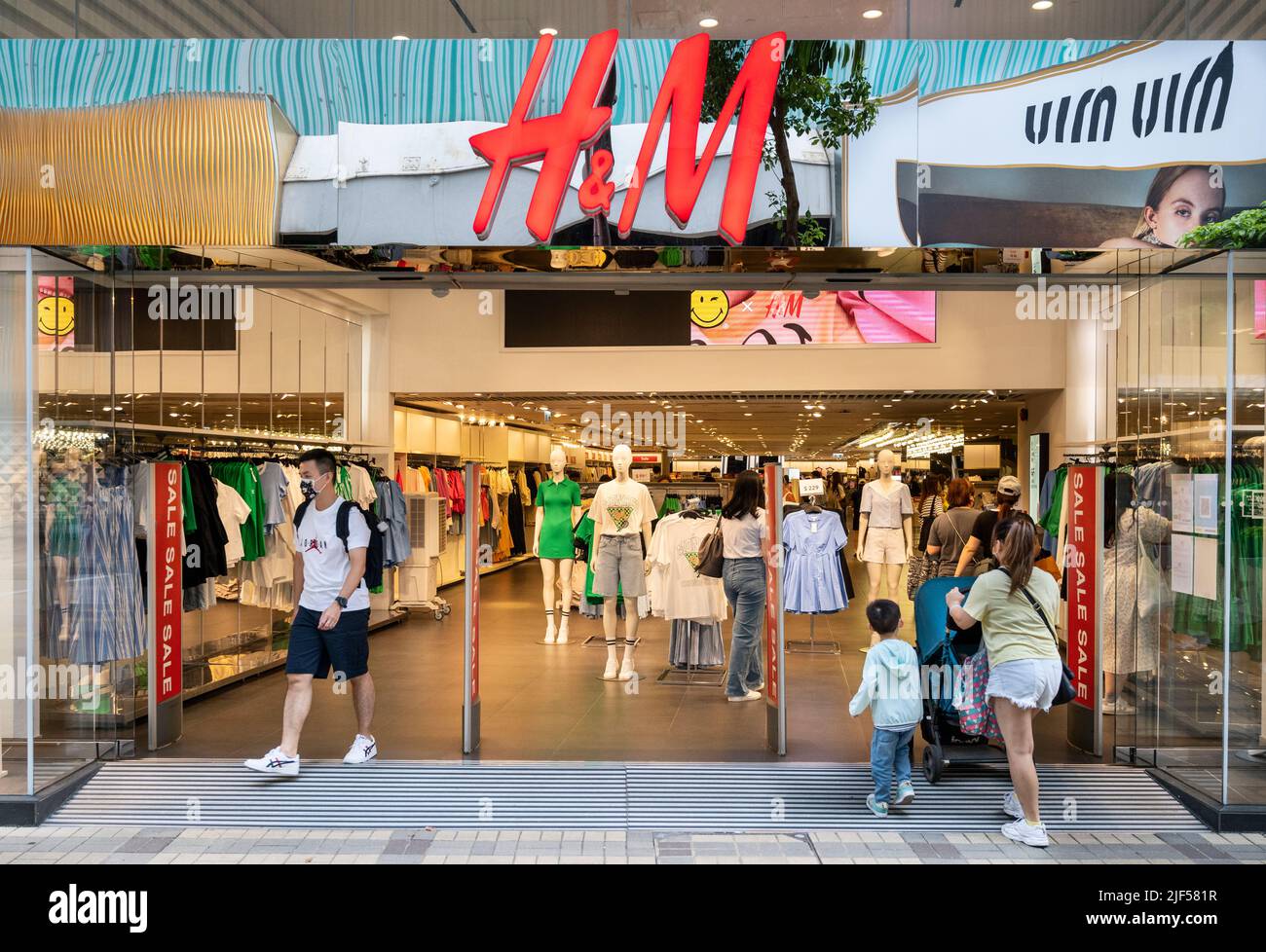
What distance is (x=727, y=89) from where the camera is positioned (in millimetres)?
5094

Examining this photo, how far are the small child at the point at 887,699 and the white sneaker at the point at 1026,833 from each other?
0.46 m

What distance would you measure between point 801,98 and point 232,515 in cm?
478

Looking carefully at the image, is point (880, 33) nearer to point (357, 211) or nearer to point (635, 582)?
point (357, 211)

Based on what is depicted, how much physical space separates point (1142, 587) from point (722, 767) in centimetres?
250

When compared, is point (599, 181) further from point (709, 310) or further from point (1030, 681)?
point (709, 310)

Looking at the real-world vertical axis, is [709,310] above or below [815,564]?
above

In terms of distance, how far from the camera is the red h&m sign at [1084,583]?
5.42 metres

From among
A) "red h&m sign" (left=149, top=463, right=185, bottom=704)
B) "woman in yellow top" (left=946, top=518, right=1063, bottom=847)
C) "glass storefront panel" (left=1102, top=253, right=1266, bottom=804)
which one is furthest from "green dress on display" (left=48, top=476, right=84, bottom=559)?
"glass storefront panel" (left=1102, top=253, right=1266, bottom=804)

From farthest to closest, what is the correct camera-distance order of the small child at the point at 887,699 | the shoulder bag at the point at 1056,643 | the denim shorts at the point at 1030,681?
the small child at the point at 887,699
the shoulder bag at the point at 1056,643
the denim shorts at the point at 1030,681

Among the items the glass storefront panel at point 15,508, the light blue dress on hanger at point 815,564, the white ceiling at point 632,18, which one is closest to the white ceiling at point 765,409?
the light blue dress on hanger at point 815,564

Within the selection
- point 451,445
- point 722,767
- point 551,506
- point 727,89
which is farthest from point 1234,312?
point 451,445

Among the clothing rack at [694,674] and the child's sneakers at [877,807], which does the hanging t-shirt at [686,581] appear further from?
the child's sneakers at [877,807]

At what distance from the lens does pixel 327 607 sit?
16.4ft

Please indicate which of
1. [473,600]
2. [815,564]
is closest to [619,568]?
[815,564]
